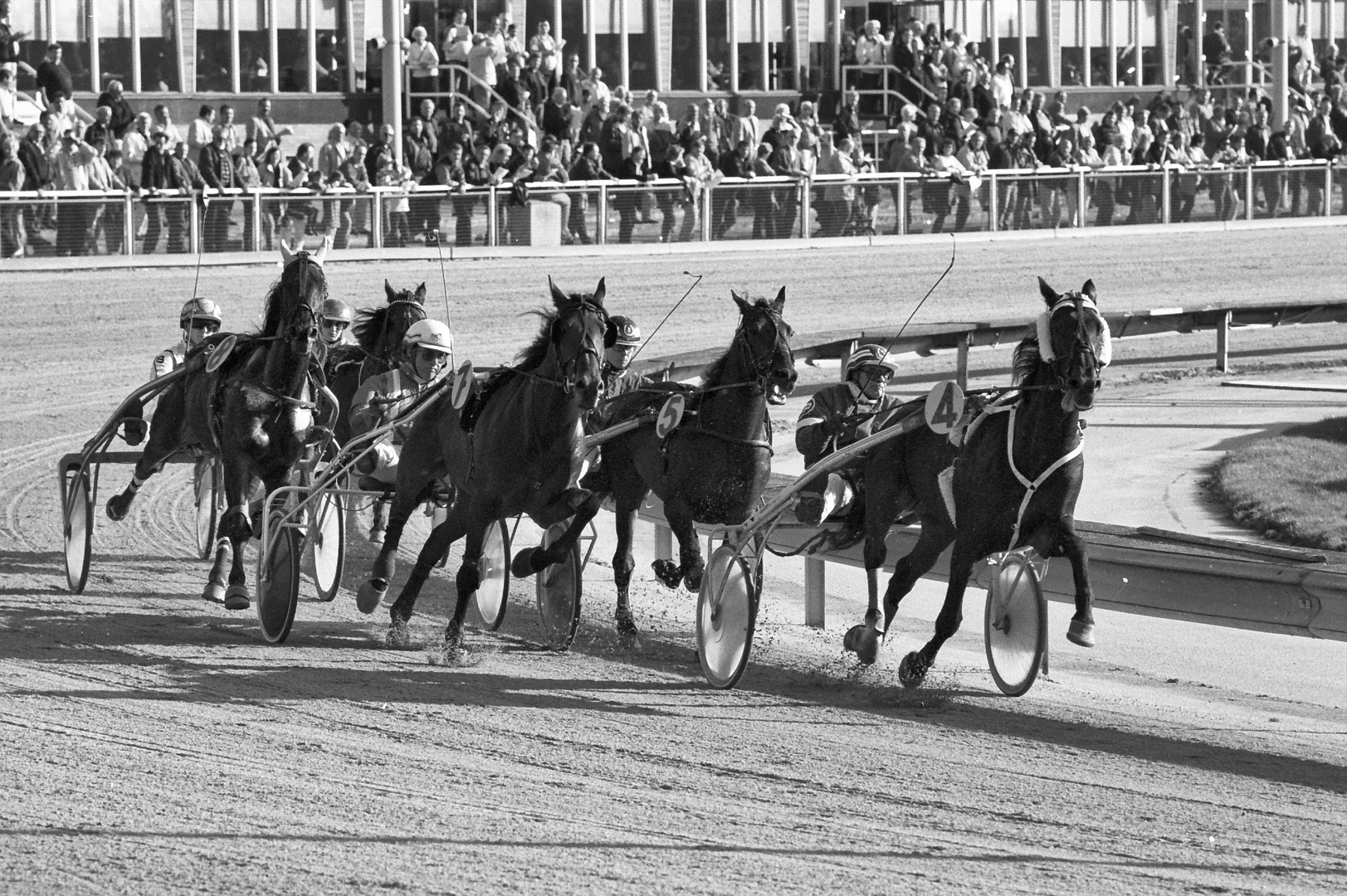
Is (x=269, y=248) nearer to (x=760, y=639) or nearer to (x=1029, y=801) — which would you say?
(x=760, y=639)

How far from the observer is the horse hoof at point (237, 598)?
8.99 metres

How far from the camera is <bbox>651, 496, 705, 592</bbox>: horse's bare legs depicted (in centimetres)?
843

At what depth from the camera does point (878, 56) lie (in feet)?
92.3

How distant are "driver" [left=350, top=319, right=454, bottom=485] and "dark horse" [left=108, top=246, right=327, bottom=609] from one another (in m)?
0.39

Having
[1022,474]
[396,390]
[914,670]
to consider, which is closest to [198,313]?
[396,390]

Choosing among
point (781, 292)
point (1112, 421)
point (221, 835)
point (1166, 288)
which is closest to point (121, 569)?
point (781, 292)

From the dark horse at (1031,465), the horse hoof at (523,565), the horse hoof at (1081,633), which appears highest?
the dark horse at (1031,465)

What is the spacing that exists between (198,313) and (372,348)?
94 cm

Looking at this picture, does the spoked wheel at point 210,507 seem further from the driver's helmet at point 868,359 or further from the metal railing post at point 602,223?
the metal railing post at point 602,223

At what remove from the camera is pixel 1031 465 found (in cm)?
735

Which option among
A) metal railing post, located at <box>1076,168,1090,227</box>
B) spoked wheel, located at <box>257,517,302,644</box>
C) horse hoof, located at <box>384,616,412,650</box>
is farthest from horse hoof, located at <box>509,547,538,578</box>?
metal railing post, located at <box>1076,168,1090,227</box>

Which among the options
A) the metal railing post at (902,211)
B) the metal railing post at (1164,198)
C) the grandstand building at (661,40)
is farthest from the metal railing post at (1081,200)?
the grandstand building at (661,40)

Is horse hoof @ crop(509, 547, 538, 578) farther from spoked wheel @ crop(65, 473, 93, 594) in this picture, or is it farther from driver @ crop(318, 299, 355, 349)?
driver @ crop(318, 299, 355, 349)

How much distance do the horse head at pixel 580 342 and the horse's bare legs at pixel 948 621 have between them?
58.7 inches
